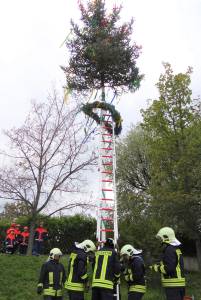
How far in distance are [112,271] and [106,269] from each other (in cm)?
15

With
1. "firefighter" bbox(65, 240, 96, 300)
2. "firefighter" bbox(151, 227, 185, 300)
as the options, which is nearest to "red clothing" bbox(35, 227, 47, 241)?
"firefighter" bbox(65, 240, 96, 300)

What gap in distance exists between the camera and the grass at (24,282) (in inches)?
572

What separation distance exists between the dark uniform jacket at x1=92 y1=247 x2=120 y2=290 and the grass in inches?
232

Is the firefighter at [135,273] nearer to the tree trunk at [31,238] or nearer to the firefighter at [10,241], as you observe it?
the firefighter at [10,241]

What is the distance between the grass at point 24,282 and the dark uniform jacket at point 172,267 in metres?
6.63

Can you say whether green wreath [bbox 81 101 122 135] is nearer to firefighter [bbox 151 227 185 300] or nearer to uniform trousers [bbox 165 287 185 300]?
firefighter [bbox 151 227 185 300]

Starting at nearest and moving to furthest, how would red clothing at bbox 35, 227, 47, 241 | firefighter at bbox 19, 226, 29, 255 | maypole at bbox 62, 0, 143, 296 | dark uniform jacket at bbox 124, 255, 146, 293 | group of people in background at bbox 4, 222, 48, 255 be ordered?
dark uniform jacket at bbox 124, 255, 146, 293
maypole at bbox 62, 0, 143, 296
group of people in background at bbox 4, 222, 48, 255
red clothing at bbox 35, 227, 47, 241
firefighter at bbox 19, 226, 29, 255

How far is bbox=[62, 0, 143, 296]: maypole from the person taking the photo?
46.0 ft

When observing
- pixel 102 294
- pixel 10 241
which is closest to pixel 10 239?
pixel 10 241

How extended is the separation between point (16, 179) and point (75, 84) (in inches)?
334

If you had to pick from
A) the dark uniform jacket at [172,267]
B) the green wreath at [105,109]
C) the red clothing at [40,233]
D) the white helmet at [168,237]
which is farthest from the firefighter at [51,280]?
the red clothing at [40,233]

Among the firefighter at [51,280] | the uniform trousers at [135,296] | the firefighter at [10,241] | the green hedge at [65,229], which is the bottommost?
the uniform trousers at [135,296]

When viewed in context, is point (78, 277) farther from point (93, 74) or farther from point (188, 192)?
point (188, 192)

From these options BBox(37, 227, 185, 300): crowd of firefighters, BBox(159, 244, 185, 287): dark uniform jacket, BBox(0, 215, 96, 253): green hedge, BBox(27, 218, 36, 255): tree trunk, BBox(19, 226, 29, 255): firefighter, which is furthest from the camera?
BBox(0, 215, 96, 253): green hedge
